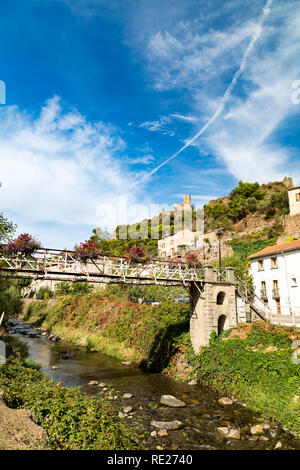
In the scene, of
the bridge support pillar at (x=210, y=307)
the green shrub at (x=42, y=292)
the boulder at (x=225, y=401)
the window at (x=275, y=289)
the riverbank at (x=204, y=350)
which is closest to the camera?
the riverbank at (x=204, y=350)

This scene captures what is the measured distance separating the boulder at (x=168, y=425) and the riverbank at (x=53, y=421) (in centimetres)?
249

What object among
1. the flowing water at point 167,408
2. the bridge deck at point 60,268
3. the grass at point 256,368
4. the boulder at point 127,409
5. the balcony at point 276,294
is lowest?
the flowing water at point 167,408

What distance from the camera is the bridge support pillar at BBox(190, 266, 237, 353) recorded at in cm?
2066

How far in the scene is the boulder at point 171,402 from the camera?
15060mm

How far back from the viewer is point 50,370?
877 inches

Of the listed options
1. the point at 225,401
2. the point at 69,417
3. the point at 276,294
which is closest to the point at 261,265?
the point at 276,294

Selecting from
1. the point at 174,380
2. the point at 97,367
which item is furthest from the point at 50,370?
the point at 174,380

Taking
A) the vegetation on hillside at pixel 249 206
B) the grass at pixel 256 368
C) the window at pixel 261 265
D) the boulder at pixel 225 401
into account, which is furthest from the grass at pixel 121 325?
the vegetation on hillside at pixel 249 206

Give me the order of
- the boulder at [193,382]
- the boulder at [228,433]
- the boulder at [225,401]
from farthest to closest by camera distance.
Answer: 1. the boulder at [193,382]
2. the boulder at [225,401]
3. the boulder at [228,433]

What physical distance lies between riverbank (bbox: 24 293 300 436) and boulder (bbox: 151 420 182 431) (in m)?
4.24

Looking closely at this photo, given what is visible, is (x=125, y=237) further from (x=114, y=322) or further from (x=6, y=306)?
(x=6, y=306)

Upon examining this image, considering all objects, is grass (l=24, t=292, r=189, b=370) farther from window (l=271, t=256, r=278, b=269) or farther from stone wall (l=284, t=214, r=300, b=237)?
stone wall (l=284, t=214, r=300, b=237)

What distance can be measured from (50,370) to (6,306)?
22.3 ft

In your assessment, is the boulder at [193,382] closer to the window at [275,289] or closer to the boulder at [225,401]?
the boulder at [225,401]
